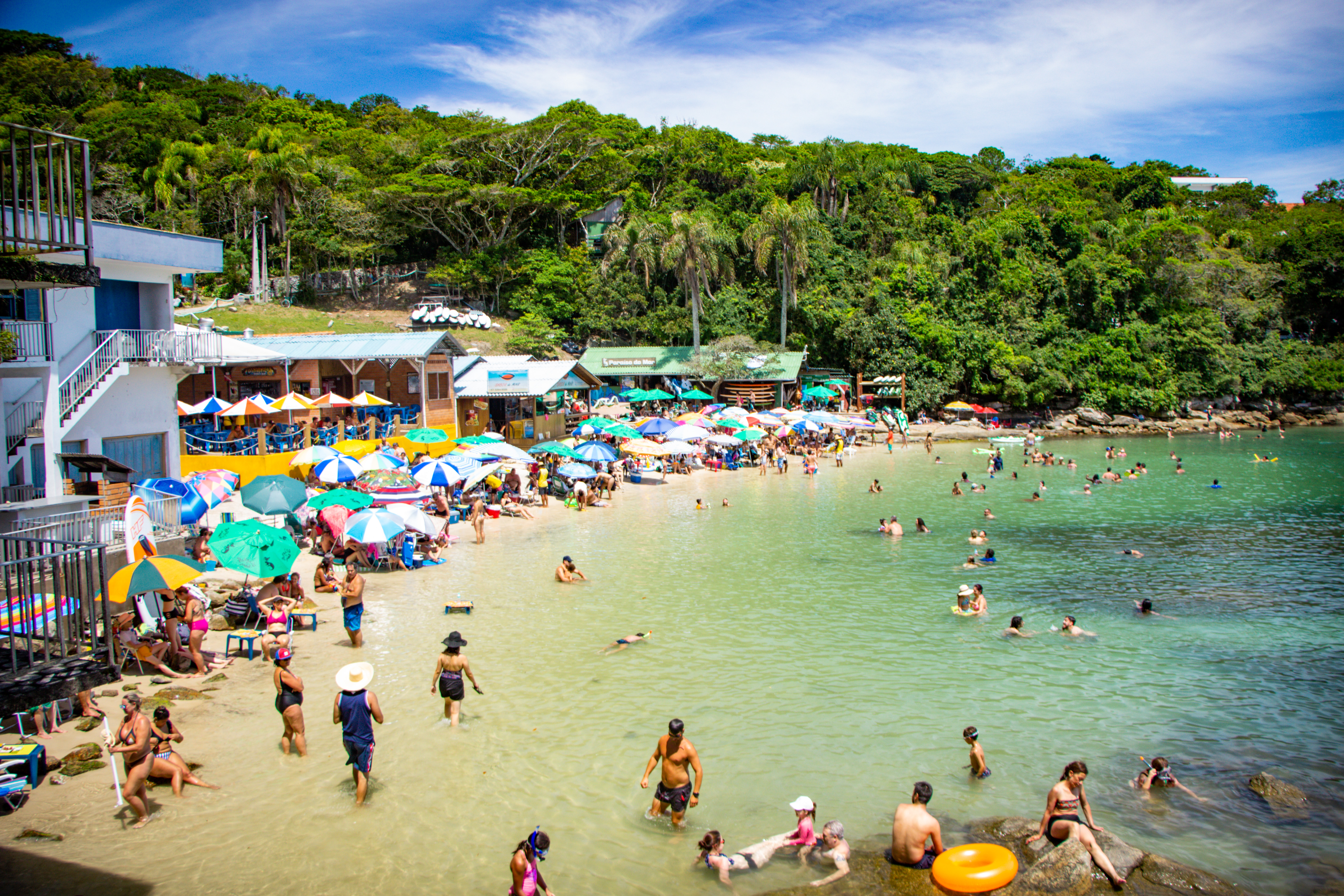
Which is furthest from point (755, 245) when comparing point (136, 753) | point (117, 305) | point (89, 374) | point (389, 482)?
point (136, 753)

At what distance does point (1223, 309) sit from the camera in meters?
54.7

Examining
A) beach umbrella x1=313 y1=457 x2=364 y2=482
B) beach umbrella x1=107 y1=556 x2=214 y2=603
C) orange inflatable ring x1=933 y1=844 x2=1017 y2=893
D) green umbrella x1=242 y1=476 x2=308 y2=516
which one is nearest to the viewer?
orange inflatable ring x1=933 y1=844 x2=1017 y2=893

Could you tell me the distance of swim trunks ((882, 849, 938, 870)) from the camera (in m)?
7.34

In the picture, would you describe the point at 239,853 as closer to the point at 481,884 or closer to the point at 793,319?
the point at 481,884

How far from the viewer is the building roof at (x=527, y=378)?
3155 centimetres

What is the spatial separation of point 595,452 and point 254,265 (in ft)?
126

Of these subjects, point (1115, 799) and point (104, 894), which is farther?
point (1115, 799)

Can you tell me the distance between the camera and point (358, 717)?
783 cm

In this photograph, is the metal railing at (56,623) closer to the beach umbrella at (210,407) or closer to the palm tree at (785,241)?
the beach umbrella at (210,407)

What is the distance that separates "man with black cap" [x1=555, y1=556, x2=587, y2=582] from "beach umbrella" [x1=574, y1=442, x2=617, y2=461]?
8.67 m

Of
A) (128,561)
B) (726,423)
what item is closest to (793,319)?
(726,423)

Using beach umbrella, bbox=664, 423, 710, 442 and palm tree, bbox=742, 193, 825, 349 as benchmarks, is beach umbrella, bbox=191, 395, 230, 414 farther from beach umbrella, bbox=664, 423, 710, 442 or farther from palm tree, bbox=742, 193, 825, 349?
palm tree, bbox=742, 193, 825, 349

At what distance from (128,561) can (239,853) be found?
6245 millimetres

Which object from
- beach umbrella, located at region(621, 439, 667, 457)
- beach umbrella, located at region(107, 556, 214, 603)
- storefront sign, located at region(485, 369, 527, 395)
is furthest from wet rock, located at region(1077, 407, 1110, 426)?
beach umbrella, located at region(107, 556, 214, 603)
